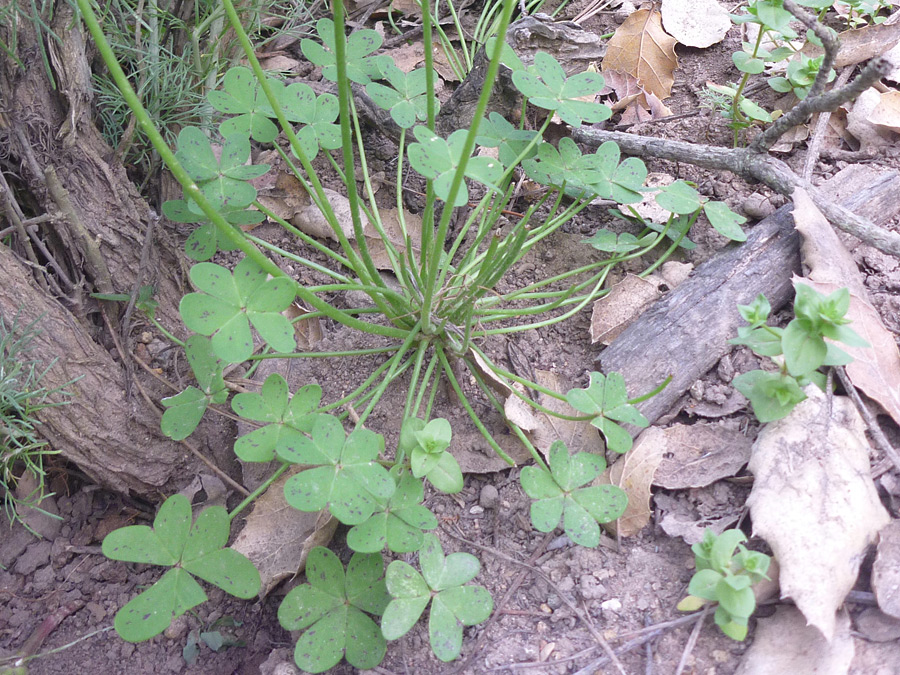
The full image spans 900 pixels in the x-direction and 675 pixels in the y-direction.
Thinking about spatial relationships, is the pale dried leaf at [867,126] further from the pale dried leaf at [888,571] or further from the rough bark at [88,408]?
the rough bark at [88,408]

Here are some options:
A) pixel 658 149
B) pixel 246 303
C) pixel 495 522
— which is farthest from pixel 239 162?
pixel 658 149

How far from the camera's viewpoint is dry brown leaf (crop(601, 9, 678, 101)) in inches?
74.5

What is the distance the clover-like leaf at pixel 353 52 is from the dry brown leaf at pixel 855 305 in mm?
992

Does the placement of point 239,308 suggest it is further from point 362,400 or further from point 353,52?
point 353,52

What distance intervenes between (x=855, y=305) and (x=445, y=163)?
86 centimetres

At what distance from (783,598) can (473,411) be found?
0.64m

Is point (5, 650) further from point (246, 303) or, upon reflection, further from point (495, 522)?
point (495, 522)

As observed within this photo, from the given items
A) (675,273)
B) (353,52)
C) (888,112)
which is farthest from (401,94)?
(888,112)

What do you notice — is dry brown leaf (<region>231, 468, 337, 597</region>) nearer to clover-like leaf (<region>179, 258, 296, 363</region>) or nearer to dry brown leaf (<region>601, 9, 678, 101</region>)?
clover-like leaf (<region>179, 258, 296, 363</region>)

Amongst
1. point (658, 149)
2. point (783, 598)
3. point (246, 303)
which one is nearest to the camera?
point (783, 598)

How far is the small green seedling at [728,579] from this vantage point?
0.93m

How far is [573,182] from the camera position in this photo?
Answer: 59.1 inches

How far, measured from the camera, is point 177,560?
114 cm

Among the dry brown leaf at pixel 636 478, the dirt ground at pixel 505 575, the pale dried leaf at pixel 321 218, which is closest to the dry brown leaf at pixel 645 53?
the dirt ground at pixel 505 575
